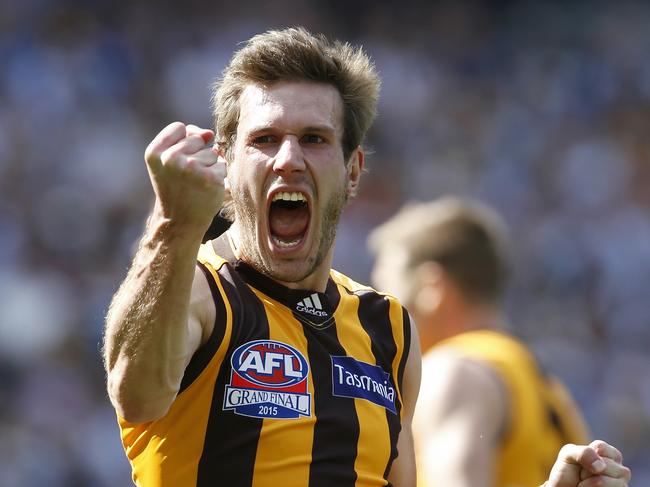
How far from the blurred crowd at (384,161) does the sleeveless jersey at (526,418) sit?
5.45 m

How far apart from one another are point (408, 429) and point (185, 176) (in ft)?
4.38

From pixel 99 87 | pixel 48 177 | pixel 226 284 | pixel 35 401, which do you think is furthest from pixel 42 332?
pixel 226 284

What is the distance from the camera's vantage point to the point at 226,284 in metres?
3.11

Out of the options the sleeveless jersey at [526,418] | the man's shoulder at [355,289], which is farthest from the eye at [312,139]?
the sleeveless jersey at [526,418]

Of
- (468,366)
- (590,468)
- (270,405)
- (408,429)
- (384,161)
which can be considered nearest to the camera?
(270,405)

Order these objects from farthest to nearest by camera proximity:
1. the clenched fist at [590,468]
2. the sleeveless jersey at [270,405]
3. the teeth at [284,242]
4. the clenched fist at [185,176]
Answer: the teeth at [284,242] → the clenched fist at [590,468] → the sleeveless jersey at [270,405] → the clenched fist at [185,176]

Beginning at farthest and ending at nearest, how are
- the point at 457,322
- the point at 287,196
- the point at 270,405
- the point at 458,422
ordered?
the point at 457,322 → the point at 458,422 → the point at 287,196 → the point at 270,405

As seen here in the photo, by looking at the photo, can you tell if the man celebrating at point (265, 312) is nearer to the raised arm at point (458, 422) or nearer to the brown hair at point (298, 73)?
the brown hair at point (298, 73)

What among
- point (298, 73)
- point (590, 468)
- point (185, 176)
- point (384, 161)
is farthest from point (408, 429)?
point (384, 161)

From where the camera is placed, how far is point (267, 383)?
2973mm

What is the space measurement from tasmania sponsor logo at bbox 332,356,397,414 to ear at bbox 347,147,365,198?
57cm

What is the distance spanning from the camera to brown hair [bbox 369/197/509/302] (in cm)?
522

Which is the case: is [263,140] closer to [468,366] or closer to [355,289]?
[355,289]

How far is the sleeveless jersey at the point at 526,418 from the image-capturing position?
454 centimetres
